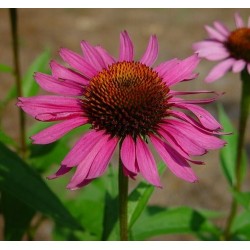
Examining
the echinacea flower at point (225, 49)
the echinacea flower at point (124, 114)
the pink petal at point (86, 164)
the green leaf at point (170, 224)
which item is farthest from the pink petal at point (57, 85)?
the echinacea flower at point (225, 49)

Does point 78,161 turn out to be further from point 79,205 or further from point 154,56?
point 79,205

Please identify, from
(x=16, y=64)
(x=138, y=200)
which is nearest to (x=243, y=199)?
(x=138, y=200)

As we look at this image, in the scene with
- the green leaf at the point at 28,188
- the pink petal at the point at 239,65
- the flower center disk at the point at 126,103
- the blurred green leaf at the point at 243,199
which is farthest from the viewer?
the pink petal at the point at 239,65

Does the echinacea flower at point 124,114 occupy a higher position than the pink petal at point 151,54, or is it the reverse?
the pink petal at point 151,54

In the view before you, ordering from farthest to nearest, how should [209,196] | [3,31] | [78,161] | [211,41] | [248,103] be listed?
1. [3,31]
2. [209,196]
3. [211,41]
4. [248,103]
5. [78,161]

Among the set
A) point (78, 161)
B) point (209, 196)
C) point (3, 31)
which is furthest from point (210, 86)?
point (78, 161)

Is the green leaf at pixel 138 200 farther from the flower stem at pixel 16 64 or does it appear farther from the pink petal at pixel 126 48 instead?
the flower stem at pixel 16 64
